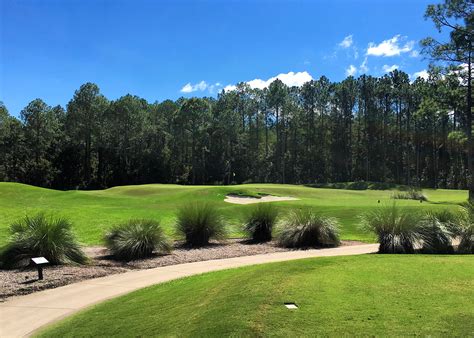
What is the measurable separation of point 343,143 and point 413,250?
243 ft

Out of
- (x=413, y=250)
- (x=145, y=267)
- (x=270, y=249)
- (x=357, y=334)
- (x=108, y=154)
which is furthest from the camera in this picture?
(x=108, y=154)

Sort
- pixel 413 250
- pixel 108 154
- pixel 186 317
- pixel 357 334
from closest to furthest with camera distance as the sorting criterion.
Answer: pixel 357 334 < pixel 186 317 < pixel 413 250 < pixel 108 154

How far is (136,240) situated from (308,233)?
5420 millimetres

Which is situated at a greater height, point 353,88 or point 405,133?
point 353,88

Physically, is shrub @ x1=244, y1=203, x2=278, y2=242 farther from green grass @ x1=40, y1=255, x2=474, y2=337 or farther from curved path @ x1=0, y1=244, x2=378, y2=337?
green grass @ x1=40, y1=255, x2=474, y2=337

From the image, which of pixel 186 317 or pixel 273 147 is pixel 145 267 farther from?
pixel 273 147

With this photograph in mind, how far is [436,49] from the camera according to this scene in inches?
1363

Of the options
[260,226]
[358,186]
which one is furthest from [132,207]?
[358,186]

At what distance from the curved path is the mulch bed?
0.94 ft

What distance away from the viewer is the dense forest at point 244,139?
72.6 metres

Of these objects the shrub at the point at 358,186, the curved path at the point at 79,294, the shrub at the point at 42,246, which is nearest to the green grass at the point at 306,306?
the curved path at the point at 79,294

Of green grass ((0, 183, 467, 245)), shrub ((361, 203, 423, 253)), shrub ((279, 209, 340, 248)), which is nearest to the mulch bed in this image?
shrub ((279, 209, 340, 248))

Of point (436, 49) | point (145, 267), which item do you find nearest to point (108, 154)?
point (436, 49)

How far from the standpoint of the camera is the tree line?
7262 cm
